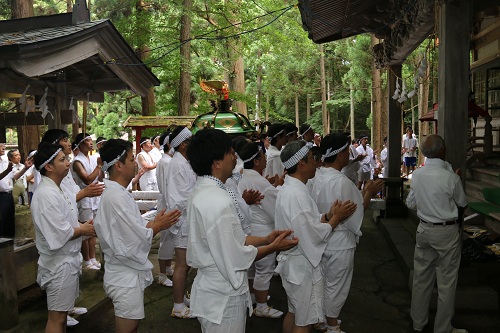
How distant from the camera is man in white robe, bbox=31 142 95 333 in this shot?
10.9 feet

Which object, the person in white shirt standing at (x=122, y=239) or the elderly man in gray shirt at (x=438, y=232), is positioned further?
the elderly man in gray shirt at (x=438, y=232)

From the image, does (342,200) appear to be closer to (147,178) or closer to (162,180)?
(162,180)

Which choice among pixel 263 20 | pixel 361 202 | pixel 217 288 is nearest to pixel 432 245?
pixel 361 202

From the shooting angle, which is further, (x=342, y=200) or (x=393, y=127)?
(x=393, y=127)

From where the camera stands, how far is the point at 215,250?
235 cm

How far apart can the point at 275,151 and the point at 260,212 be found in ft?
7.12

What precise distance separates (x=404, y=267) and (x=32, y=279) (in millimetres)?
5482

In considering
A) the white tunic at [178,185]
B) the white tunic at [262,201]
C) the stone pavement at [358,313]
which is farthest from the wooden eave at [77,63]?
the stone pavement at [358,313]

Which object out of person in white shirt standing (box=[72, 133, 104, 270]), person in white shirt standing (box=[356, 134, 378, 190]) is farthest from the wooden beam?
person in white shirt standing (box=[356, 134, 378, 190])

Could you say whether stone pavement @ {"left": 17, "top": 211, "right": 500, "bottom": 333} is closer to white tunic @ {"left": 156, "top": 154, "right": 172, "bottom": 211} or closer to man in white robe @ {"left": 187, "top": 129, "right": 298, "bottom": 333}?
white tunic @ {"left": 156, "top": 154, "right": 172, "bottom": 211}

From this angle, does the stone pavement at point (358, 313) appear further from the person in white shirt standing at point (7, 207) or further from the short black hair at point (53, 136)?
the short black hair at point (53, 136)

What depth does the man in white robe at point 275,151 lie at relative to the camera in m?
6.40

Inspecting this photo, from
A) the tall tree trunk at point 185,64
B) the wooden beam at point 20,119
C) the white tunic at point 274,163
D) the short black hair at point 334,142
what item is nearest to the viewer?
the short black hair at point 334,142

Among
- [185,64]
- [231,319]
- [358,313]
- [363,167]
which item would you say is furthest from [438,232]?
[185,64]
